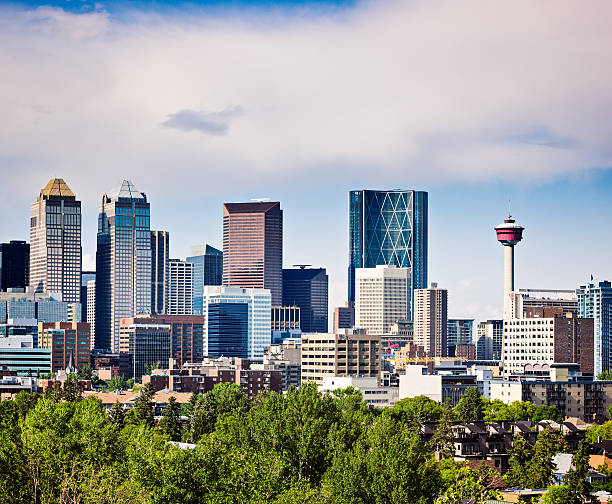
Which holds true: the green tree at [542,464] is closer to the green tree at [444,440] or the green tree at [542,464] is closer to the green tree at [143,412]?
the green tree at [444,440]

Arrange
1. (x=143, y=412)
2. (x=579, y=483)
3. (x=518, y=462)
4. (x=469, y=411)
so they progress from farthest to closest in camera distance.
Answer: (x=469, y=411) → (x=143, y=412) → (x=518, y=462) → (x=579, y=483)

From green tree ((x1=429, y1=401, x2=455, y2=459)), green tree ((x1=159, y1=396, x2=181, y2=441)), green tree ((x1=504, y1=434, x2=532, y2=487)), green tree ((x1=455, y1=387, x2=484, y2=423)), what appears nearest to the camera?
green tree ((x1=504, y1=434, x2=532, y2=487))

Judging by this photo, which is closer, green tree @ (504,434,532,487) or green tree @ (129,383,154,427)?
green tree @ (504,434,532,487)

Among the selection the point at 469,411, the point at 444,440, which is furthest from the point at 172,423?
the point at 469,411

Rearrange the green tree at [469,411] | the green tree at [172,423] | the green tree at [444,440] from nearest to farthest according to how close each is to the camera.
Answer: the green tree at [444,440]
the green tree at [172,423]
the green tree at [469,411]

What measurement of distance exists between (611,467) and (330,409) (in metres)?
35.6

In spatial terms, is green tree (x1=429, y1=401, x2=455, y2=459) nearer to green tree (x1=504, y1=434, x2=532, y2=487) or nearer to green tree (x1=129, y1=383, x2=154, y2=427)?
green tree (x1=504, y1=434, x2=532, y2=487)

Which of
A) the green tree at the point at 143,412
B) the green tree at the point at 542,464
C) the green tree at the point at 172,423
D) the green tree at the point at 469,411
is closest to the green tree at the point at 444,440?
the green tree at the point at 542,464

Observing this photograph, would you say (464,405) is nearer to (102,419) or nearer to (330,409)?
(330,409)

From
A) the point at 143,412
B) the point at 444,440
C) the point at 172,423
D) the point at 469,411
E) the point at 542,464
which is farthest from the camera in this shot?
the point at 469,411

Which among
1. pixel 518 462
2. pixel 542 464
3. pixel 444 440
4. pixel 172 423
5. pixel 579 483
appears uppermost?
pixel 579 483

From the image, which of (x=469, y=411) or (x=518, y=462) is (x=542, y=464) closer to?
(x=518, y=462)

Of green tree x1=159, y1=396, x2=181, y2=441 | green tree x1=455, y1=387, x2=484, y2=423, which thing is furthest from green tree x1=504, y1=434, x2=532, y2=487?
green tree x1=159, y1=396, x2=181, y2=441

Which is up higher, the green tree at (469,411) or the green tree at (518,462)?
the green tree at (469,411)
